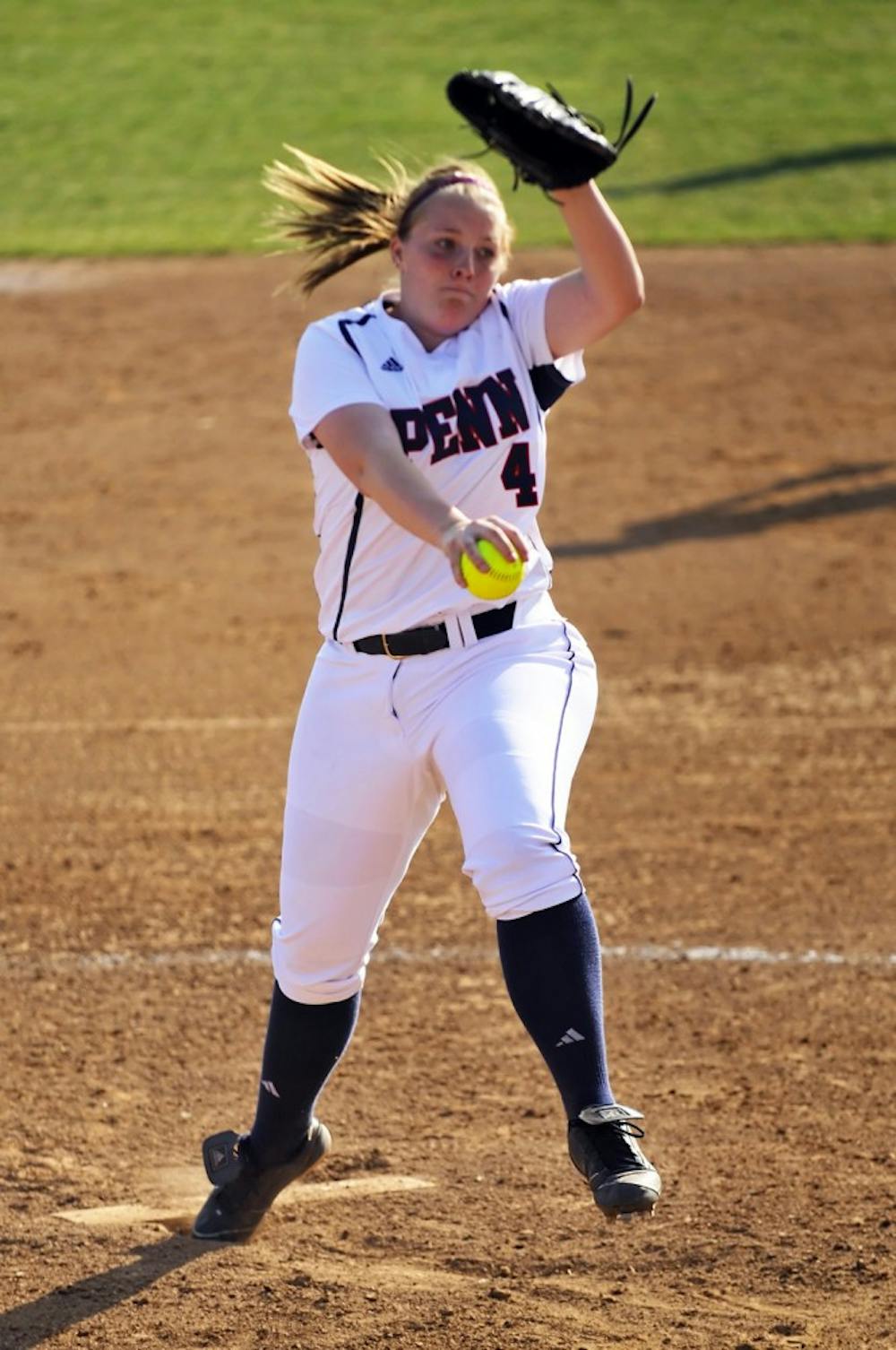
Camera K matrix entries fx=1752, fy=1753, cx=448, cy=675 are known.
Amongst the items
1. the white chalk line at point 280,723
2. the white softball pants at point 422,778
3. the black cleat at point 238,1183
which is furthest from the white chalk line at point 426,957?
the white chalk line at point 280,723

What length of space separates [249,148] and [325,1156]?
53.6 ft

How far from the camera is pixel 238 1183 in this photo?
3.72 meters

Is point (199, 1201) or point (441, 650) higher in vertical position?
point (441, 650)

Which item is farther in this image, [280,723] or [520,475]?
[280,723]

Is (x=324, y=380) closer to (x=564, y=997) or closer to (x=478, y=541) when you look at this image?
(x=478, y=541)

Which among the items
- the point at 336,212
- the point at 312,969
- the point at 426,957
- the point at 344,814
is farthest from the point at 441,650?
the point at 426,957

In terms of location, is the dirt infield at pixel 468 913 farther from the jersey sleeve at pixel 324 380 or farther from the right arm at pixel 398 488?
the jersey sleeve at pixel 324 380

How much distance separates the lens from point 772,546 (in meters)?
8.91

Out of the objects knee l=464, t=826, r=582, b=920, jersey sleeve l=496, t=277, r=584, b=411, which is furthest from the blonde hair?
knee l=464, t=826, r=582, b=920

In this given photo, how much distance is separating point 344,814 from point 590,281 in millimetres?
1160

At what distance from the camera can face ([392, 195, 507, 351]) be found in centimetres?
344

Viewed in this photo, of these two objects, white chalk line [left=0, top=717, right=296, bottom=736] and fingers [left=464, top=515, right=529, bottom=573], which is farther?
white chalk line [left=0, top=717, right=296, bottom=736]

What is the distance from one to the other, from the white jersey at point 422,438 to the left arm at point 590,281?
0.14 feet

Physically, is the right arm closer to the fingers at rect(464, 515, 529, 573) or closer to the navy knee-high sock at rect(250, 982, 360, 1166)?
the fingers at rect(464, 515, 529, 573)
